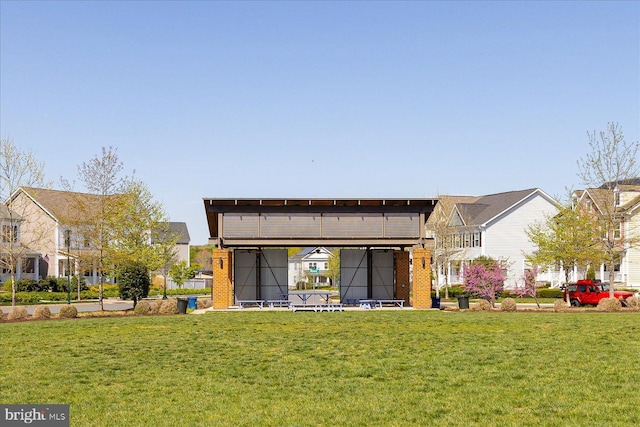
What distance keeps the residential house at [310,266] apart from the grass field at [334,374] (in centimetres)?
8877

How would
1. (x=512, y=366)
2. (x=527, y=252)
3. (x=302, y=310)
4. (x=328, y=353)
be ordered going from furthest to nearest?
(x=527, y=252) < (x=302, y=310) < (x=328, y=353) < (x=512, y=366)

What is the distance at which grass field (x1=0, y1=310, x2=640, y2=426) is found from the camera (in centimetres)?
1232

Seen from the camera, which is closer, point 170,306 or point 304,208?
point 170,306

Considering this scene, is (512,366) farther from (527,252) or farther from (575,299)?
(527,252)

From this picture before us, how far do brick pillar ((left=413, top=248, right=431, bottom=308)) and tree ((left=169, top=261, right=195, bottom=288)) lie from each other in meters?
43.8

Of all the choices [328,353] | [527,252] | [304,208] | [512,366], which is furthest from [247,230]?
[527,252]

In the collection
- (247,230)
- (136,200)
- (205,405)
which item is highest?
(136,200)

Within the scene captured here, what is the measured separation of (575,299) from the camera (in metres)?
43.5

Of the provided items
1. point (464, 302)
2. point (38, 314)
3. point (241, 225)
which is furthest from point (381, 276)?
point (38, 314)

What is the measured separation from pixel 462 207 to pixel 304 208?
38651 mm

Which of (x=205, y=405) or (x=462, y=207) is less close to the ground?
(x=462, y=207)

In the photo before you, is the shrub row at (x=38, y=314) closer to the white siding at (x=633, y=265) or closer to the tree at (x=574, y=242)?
the tree at (x=574, y=242)

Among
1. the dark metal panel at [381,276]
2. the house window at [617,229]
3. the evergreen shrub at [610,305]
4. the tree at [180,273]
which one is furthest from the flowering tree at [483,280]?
the tree at [180,273]

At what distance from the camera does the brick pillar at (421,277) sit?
37.6 m
